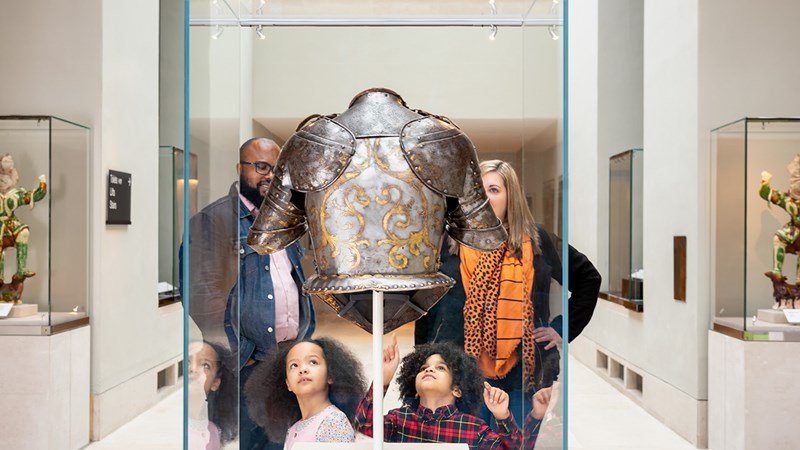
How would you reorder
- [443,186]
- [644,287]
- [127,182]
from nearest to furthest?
[443,186] < [127,182] < [644,287]

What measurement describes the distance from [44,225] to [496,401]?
9.33 feet

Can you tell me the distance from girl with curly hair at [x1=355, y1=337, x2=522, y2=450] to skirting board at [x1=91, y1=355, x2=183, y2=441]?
2183mm

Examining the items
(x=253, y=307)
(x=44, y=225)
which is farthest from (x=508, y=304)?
(x=44, y=225)

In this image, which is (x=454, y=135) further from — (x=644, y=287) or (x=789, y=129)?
(x=644, y=287)

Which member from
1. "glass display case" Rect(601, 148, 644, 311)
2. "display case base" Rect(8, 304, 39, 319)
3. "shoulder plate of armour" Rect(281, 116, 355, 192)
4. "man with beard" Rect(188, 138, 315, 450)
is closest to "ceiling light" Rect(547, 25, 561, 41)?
"shoulder plate of armour" Rect(281, 116, 355, 192)

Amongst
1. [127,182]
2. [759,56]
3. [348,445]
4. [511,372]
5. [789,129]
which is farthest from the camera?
[127,182]

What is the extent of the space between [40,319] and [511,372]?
8.92 ft

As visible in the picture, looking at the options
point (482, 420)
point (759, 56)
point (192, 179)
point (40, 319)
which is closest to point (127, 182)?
point (40, 319)

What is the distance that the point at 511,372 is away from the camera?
2857 mm

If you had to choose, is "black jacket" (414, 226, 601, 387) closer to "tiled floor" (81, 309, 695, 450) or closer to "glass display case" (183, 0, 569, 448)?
"glass display case" (183, 0, 569, 448)

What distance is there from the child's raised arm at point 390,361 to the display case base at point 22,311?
239cm

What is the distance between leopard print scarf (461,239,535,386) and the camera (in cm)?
278

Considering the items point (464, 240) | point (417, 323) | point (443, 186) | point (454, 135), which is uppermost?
point (454, 135)

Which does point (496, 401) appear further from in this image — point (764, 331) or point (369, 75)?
point (764, 331)
